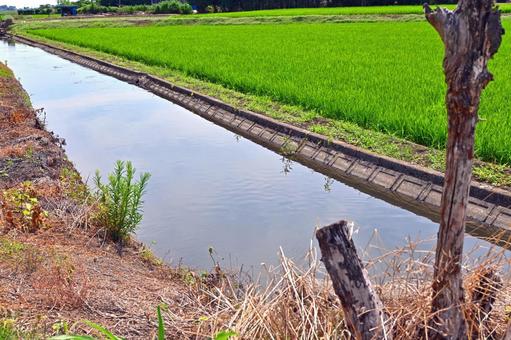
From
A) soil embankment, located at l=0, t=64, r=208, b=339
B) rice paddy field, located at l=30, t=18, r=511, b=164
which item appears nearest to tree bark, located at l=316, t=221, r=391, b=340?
soil embankment, located at l=0, t=64, r=208, b=339

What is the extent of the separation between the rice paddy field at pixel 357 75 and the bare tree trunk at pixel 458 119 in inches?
166

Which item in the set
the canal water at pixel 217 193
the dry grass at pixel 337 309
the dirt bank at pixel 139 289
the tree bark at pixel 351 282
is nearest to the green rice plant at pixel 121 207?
the dirt bank at pixel 139 289

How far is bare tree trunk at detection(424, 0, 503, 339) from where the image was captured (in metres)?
2.10

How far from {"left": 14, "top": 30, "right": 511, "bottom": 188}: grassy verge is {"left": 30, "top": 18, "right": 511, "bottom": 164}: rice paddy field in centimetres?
19

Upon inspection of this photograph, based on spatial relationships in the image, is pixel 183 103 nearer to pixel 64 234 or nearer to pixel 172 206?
pixel 172 206

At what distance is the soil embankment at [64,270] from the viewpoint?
125 inches

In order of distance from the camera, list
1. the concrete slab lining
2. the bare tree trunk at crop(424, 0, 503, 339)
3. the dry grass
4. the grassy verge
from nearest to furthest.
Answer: the bare tree trunk at crop(424, 0, 503, 339) < the dry grass < the concrete slab lining < the grassy verge

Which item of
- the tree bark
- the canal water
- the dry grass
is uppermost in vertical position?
the tree bark

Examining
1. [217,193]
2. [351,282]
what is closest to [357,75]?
[217,193]

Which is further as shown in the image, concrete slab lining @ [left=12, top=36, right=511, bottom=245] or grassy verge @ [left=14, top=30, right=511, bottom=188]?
grassy verge @ [left=14, top=30, right=511, bottom=188]

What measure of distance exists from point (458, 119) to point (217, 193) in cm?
488

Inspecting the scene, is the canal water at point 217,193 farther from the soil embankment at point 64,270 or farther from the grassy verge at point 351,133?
the soil embankment at point 64,270

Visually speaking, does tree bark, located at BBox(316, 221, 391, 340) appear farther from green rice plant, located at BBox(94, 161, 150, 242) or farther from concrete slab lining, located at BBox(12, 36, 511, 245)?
green rice plant, located at BBox(94, 161, 150, 242)

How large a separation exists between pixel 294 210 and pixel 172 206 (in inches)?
52.1
